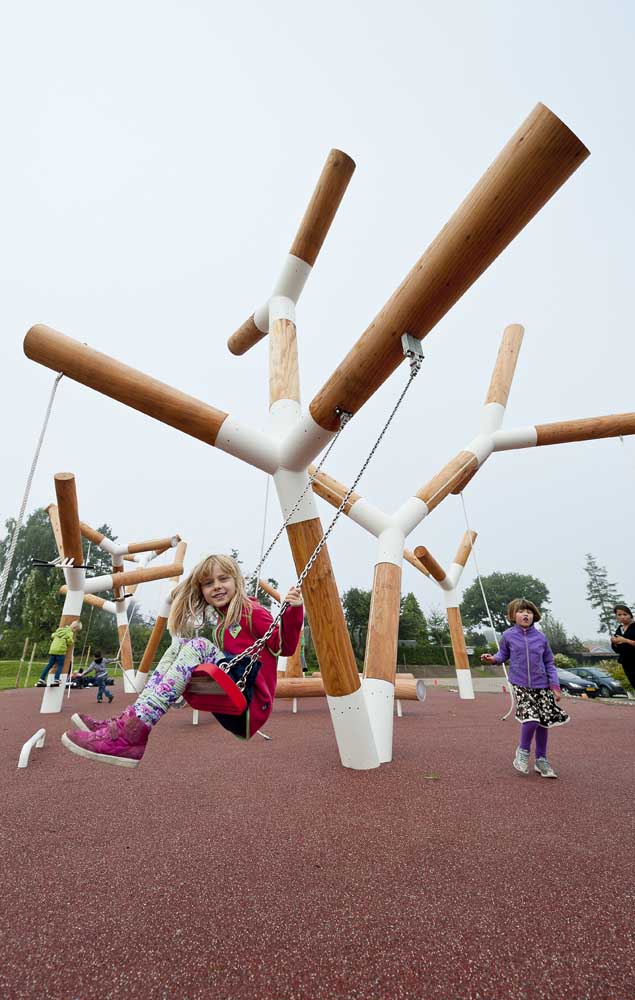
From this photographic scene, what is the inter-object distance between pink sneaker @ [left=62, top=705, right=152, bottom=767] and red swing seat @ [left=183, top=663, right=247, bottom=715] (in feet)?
0.89

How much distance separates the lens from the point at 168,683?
2.31 metres

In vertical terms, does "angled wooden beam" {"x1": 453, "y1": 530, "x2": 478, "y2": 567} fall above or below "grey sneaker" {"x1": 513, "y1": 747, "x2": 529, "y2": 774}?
above

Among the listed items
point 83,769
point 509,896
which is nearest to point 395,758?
point 509,896

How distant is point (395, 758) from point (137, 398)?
14.5 feet

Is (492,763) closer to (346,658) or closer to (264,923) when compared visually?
(346,658)

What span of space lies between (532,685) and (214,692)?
3438 mm

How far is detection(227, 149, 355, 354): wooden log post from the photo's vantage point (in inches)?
189

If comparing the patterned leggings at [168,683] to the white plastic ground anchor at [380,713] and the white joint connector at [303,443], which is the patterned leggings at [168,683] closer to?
the white joint connector at [303,443]

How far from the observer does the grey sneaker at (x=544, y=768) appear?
4289 mm

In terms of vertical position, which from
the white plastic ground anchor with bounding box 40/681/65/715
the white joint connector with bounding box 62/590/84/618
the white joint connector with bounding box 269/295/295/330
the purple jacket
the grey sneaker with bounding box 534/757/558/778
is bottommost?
the grey sneaker with bounding box 534/757/558/778

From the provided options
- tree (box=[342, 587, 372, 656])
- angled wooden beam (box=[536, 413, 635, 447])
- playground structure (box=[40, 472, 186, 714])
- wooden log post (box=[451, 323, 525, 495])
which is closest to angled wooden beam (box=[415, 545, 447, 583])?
wooden log post (box=[451, 323, 525, 495])

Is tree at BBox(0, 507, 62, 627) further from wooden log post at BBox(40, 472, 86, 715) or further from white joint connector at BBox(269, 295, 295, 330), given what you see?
white joint connector at BBox(269, 295, 295, 330)

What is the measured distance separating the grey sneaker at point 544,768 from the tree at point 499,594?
193 ft

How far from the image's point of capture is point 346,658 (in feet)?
13.7
